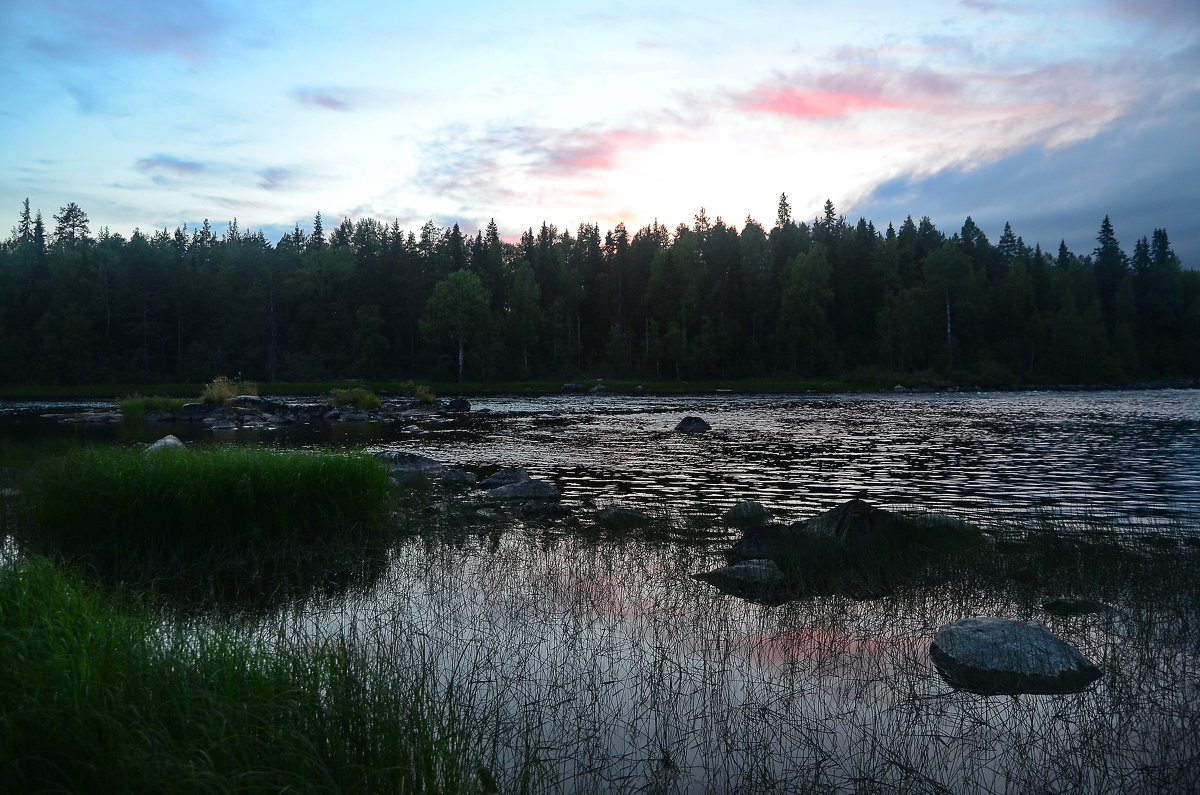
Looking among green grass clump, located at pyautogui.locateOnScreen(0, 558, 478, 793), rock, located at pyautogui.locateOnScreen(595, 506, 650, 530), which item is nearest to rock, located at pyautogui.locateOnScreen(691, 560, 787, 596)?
rock, located at pyautogui.locateOnScreen(595, 506, 650, 530)

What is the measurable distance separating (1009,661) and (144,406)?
52.7m

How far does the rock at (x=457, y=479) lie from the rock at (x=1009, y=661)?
539 inches

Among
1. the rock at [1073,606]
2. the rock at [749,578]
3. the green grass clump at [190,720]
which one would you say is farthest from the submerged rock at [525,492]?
the green grass clump at [190,720]

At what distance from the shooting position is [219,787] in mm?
3754

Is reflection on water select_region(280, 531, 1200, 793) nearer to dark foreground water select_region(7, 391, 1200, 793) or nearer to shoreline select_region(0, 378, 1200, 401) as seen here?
dark foreground water select_region(7, 391, 1200, 793)

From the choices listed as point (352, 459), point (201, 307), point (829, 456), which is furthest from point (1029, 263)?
point (352, 459)

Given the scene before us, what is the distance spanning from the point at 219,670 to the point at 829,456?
23.9m

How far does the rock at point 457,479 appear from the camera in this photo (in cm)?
1950

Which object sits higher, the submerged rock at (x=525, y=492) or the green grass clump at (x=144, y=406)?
the green grass clump at (x=144, y=406)

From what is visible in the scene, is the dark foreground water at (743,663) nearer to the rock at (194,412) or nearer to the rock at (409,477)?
the rock at (409,477)

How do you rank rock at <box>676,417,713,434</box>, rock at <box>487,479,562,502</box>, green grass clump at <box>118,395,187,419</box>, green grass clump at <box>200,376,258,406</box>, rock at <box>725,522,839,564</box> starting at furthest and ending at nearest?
green grass clump at <box>200,376,258,406</box>
green grass clump at <box>118,395,187,419</box>
rock at <box>676,417,713,434</box>
rock at <box>487,479,562,502</box>
rock at <box>725,522,839,564</box>

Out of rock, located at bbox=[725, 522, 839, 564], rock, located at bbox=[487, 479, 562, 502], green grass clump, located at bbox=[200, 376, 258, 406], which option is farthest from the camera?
green grass clump, located at bbox=[200, 376, 258, 406]

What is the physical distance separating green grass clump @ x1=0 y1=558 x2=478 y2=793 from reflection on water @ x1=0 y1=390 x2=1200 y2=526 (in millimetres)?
11710

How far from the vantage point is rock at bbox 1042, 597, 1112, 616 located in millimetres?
9055
